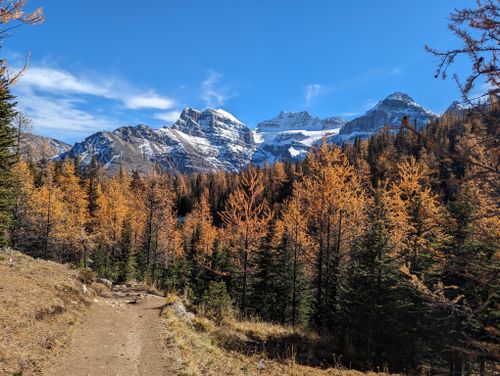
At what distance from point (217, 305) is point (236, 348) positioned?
16.4ft

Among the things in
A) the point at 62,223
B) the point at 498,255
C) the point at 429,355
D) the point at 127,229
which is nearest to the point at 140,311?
the point at 429,355

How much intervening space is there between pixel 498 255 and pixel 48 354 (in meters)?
9.68

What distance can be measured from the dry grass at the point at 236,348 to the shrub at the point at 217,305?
0.73 meters

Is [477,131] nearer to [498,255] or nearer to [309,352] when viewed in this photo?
[498,255]

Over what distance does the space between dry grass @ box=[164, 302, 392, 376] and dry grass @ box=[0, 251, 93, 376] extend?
3319 millimetres

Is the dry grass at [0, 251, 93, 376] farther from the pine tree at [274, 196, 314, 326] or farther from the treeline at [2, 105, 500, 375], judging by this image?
the pine tree at [274, 196, 314, 326]

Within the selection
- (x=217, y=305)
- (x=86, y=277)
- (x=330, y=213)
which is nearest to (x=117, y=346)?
(x=217, y=305)

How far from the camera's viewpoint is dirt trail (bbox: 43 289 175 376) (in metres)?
8.71

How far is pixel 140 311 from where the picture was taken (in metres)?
16.4

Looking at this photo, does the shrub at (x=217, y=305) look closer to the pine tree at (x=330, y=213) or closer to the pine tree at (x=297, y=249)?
the pine tree at (x=330, y=213)

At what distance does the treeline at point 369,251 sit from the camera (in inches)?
169

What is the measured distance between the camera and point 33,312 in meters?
11.0

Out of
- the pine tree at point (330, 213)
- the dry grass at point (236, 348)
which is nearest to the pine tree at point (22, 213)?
the dry grass at point (236, 348)

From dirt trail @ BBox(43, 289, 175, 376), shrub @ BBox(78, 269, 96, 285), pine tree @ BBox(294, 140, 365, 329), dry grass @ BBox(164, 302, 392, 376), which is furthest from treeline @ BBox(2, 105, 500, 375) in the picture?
dirt trail @ BBox(43, 289, 175, 376)
